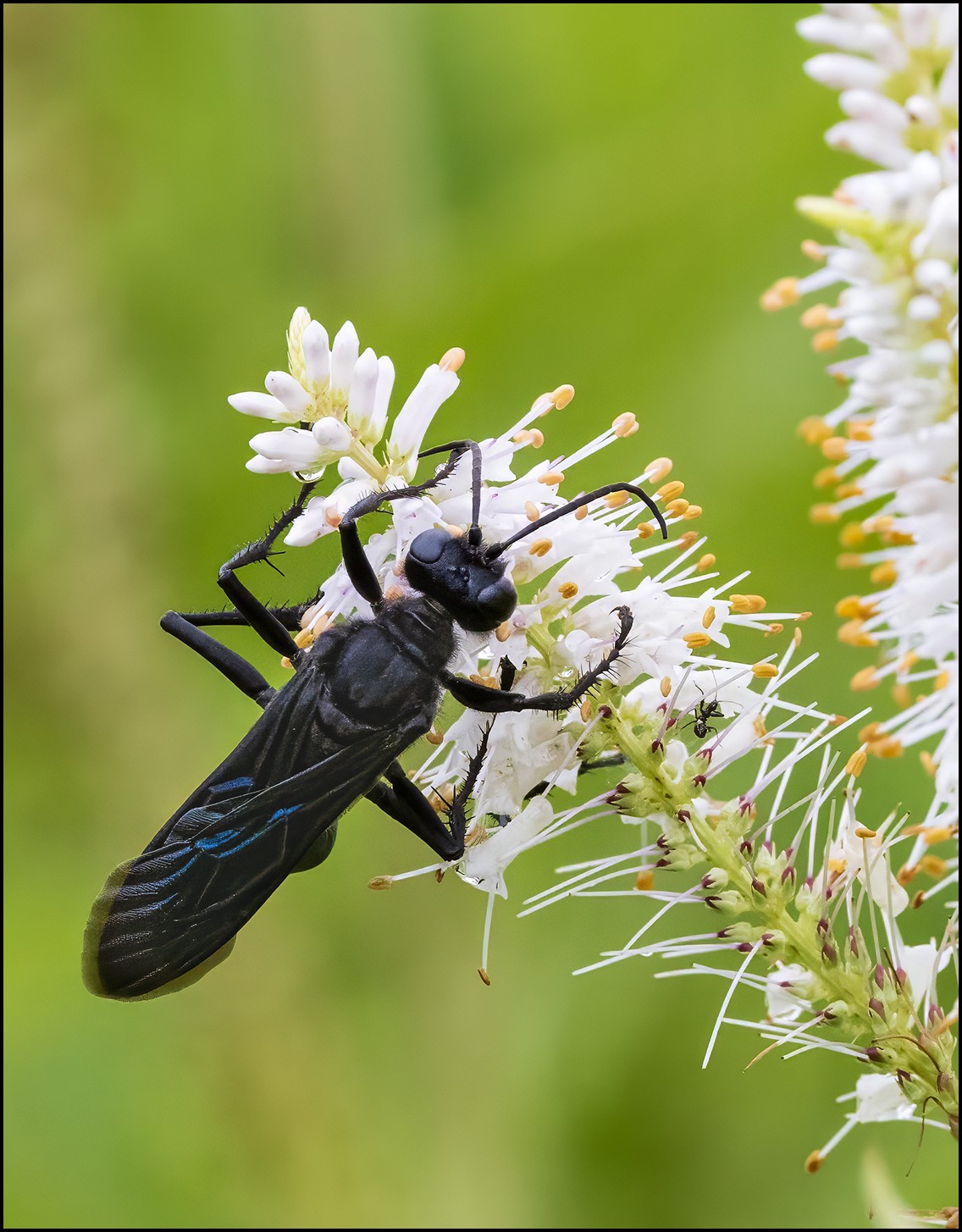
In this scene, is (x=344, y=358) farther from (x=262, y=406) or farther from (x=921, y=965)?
(x=921, y=965)

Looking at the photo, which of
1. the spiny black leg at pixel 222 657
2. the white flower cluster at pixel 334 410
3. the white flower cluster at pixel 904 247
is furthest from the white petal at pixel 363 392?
the spiny black leg at pixel 222 657

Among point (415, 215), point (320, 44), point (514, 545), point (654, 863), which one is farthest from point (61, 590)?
point (654, 863)

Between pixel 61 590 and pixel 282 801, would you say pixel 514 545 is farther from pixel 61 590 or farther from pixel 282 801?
pixel 61 590

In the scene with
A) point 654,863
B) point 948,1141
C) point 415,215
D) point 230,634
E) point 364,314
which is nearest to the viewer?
point 654,863

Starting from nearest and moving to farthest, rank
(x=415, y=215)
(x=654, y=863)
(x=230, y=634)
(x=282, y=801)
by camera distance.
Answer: (x=654, y=863), (x=282, y=801), (x=230, y=634), (x=415, y=215)

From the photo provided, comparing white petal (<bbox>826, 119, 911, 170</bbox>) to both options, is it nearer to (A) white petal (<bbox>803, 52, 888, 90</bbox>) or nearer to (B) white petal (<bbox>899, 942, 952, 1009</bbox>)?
(A) white petal (<bbox>803, 52, 888, 90</bbox>)

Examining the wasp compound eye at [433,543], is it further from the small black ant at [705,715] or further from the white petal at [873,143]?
the white petal at [873,143]

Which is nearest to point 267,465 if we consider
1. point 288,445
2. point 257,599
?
point 288,445
